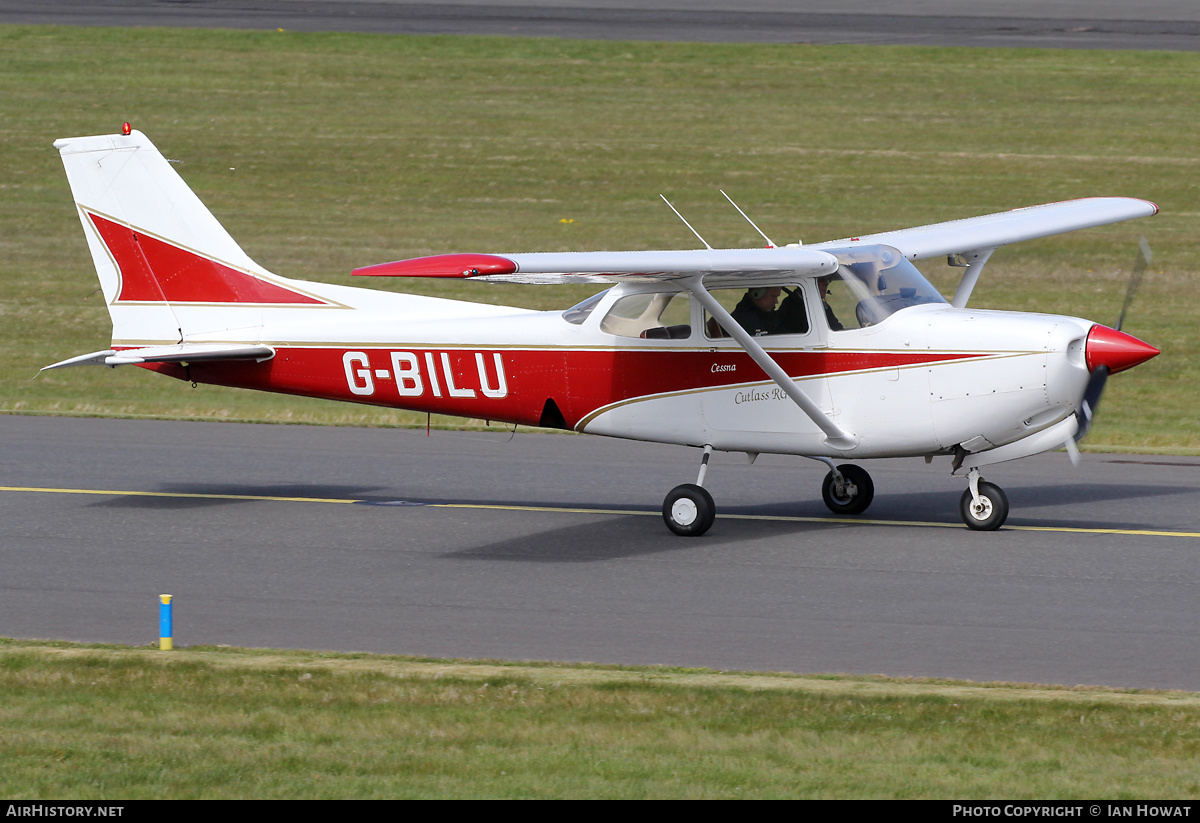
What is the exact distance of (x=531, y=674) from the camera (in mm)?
8047

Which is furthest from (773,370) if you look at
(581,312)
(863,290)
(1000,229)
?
(1000,229)

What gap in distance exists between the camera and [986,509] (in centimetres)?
1189

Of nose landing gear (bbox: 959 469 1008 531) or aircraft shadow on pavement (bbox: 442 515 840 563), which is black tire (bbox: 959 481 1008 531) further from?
aircraft shadow on pavement (bbox: 442 515 840 563)

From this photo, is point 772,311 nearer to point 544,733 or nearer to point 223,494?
point 223,494

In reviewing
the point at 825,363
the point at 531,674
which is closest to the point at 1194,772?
the point at 531,674

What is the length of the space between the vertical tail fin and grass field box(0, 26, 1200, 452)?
5107 millimetres

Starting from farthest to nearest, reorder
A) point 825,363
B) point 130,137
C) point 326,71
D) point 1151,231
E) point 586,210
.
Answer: point 326,71
point 586,210
point 1151,231
point 130,137
point 825,363

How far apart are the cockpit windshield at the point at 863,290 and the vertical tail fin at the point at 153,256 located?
4.71 metres

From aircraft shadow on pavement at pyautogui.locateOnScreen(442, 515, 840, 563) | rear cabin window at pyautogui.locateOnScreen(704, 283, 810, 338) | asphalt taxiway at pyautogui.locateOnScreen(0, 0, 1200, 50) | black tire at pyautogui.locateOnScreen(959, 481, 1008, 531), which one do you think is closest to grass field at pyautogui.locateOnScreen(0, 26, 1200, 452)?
asphalt taxiway at pyautogui.locateOnScreen(0, 0, 1200, 50)

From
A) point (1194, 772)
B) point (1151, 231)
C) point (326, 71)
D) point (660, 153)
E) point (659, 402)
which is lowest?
point (1194, 772)

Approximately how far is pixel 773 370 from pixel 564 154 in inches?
712

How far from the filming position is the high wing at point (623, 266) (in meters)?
9.47
